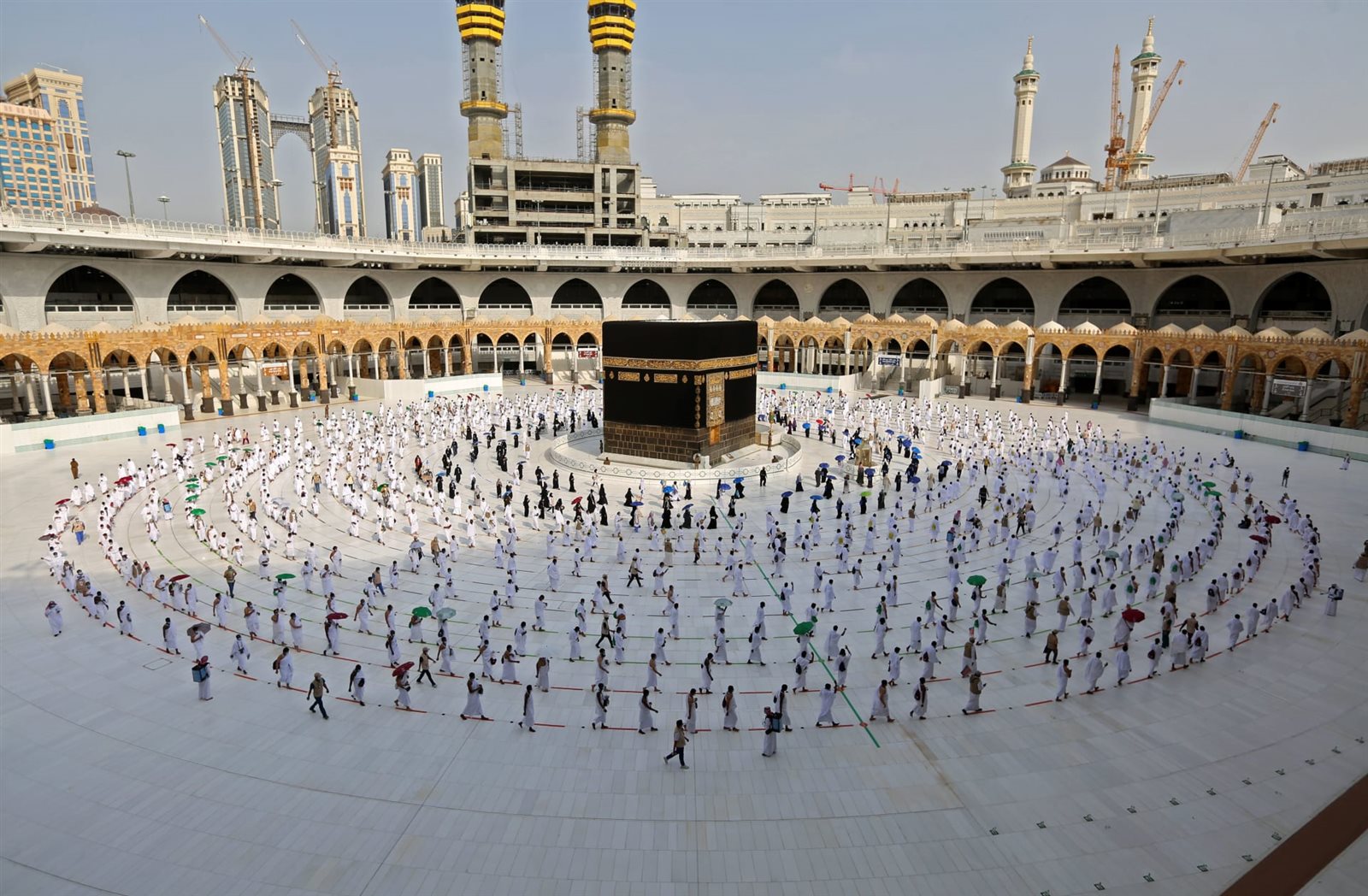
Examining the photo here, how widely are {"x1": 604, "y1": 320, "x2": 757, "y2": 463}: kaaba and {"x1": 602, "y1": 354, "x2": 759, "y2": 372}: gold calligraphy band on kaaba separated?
28 millimetres

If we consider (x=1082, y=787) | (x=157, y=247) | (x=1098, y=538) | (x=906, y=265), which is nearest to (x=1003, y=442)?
(x=1098, y=538)

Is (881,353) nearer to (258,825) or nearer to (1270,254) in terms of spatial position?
(1270,254)

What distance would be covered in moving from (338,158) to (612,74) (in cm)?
9290

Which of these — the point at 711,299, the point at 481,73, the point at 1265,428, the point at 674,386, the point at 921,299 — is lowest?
the point at 1265,428

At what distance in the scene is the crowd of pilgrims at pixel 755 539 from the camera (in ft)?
39.7

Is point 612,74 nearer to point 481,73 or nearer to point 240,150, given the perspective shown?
point 481,73

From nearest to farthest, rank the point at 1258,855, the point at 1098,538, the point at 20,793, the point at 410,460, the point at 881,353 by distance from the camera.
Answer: the point at 1258,855, the point at 20,793, the point at 1098,538, the point at 410,460, the point at 881,353

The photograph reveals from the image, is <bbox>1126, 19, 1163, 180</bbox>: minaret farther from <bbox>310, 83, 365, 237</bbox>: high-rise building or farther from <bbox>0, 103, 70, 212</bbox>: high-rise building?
<bbox>0, 103, 70, 212</bbox>: high-rise building

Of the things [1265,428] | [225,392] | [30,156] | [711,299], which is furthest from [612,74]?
[30,156]

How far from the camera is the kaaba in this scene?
24422mm

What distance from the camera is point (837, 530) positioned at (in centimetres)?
1844

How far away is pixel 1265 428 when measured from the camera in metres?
28.5

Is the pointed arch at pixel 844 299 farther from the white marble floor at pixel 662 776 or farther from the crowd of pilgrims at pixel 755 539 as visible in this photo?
the white marble floor at pixel 662 776

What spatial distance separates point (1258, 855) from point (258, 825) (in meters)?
11.0
